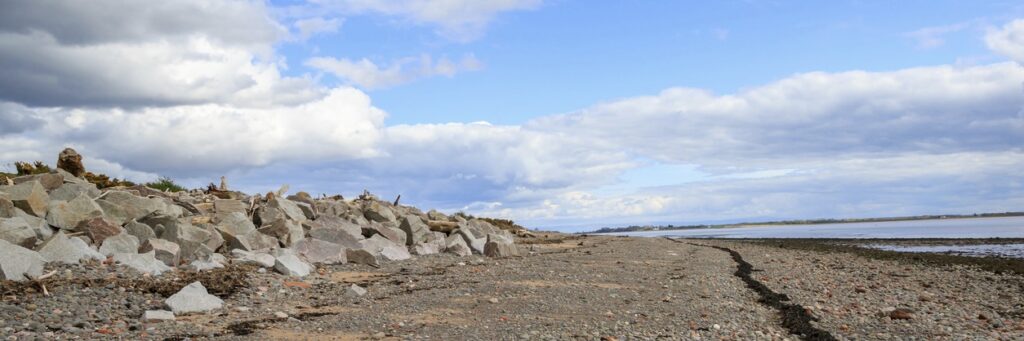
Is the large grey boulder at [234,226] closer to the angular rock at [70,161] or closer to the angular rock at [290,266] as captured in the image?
the angular rock at [290,266]

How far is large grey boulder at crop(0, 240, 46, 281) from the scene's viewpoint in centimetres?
988

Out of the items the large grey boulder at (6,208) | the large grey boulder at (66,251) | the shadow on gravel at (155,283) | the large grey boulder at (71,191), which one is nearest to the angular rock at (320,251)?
the shadow on gravel at (155,283)

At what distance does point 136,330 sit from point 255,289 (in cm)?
297

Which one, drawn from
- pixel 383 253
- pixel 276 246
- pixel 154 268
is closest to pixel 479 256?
pixel 383 253

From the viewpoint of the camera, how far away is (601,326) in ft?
29.7

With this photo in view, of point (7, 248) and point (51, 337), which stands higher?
point (7, 248)

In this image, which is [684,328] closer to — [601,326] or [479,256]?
[601,326]

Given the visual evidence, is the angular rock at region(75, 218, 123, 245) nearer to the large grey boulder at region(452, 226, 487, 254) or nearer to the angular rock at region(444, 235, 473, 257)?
the angular rock at region(444, 235, 473, 257)

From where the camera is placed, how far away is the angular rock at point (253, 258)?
44.0 ft

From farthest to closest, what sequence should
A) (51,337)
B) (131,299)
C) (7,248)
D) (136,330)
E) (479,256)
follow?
(479,256)
(7,248)
(131,299)
(136,330)
(51,337)

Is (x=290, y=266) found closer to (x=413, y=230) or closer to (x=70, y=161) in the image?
(x=413, y=230)

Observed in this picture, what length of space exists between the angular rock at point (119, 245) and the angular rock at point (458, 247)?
29.9ft

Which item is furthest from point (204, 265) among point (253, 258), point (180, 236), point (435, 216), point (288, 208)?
point (435, 216)

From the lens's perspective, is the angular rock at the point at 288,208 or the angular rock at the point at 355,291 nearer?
the angular rock at the point at 355,291
